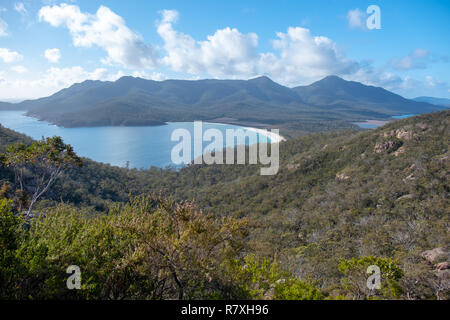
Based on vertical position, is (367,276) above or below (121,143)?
below

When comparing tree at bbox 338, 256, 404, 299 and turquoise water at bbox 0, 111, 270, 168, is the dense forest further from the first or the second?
turquoise water at bbox 0, 111, 270, 168

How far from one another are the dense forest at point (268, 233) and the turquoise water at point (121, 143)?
52777mm

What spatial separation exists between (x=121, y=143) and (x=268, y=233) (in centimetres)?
10645

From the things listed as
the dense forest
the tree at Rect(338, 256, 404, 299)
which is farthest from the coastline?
the tree at Rect(338, 256, 404, 299)

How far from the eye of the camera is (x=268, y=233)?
65.5 ft

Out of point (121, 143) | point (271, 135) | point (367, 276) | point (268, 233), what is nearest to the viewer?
point (367, 276)

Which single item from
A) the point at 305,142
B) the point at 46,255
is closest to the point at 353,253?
the point at 46,255

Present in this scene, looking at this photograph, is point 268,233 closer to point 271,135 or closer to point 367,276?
point 367,276

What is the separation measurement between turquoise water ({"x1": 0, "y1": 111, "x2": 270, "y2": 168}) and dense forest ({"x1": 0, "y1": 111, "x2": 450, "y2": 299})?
5278 centimetres

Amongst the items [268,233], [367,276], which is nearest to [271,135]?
[268,233]

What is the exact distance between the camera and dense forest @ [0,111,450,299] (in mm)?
5441

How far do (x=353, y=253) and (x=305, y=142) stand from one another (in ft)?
165

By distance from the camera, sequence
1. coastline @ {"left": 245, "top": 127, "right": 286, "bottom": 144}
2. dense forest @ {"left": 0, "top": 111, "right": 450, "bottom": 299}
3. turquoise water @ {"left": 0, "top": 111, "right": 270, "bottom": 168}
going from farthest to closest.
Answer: coastline @ {"left": 245, "top": 127, "right": 286, "bottom": 144} < turquoise water @ {"left": 0, "top": 111, "right": 270, "bottom": 168} < dense forest @ {"left": 0, "top": 111, "right": 450, "bottom": 299}
